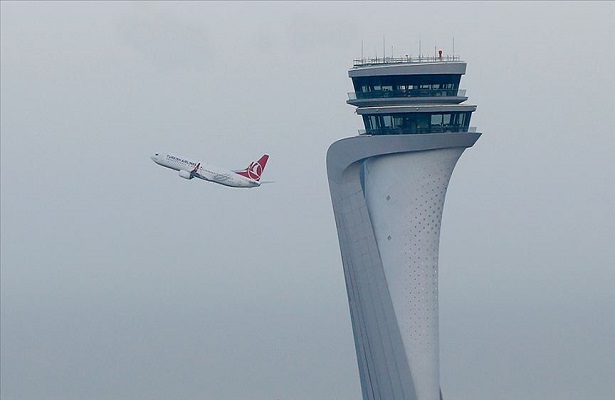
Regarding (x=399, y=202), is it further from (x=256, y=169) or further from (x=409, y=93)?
(x=256, y=169)

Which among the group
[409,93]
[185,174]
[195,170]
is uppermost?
[195,170]

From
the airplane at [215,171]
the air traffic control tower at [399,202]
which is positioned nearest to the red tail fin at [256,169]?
the airplane at [215,171]

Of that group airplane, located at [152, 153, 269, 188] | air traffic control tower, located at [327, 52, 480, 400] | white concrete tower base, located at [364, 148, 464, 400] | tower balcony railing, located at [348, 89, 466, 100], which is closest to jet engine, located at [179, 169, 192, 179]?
airplane, located at [152, 153, 269, 188]

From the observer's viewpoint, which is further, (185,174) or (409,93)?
(185,174)

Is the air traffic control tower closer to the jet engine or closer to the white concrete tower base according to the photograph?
the white concrete tower base

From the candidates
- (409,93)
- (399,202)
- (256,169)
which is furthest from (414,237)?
(256,169)

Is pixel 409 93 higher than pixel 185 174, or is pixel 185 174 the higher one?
pixel 185 174

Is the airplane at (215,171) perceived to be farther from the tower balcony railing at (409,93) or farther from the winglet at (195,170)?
the tower balcony railing at (409,93)

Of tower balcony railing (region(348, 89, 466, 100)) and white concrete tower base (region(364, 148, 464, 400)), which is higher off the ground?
tower balcony railing (region(348, 89, 466, 100))
